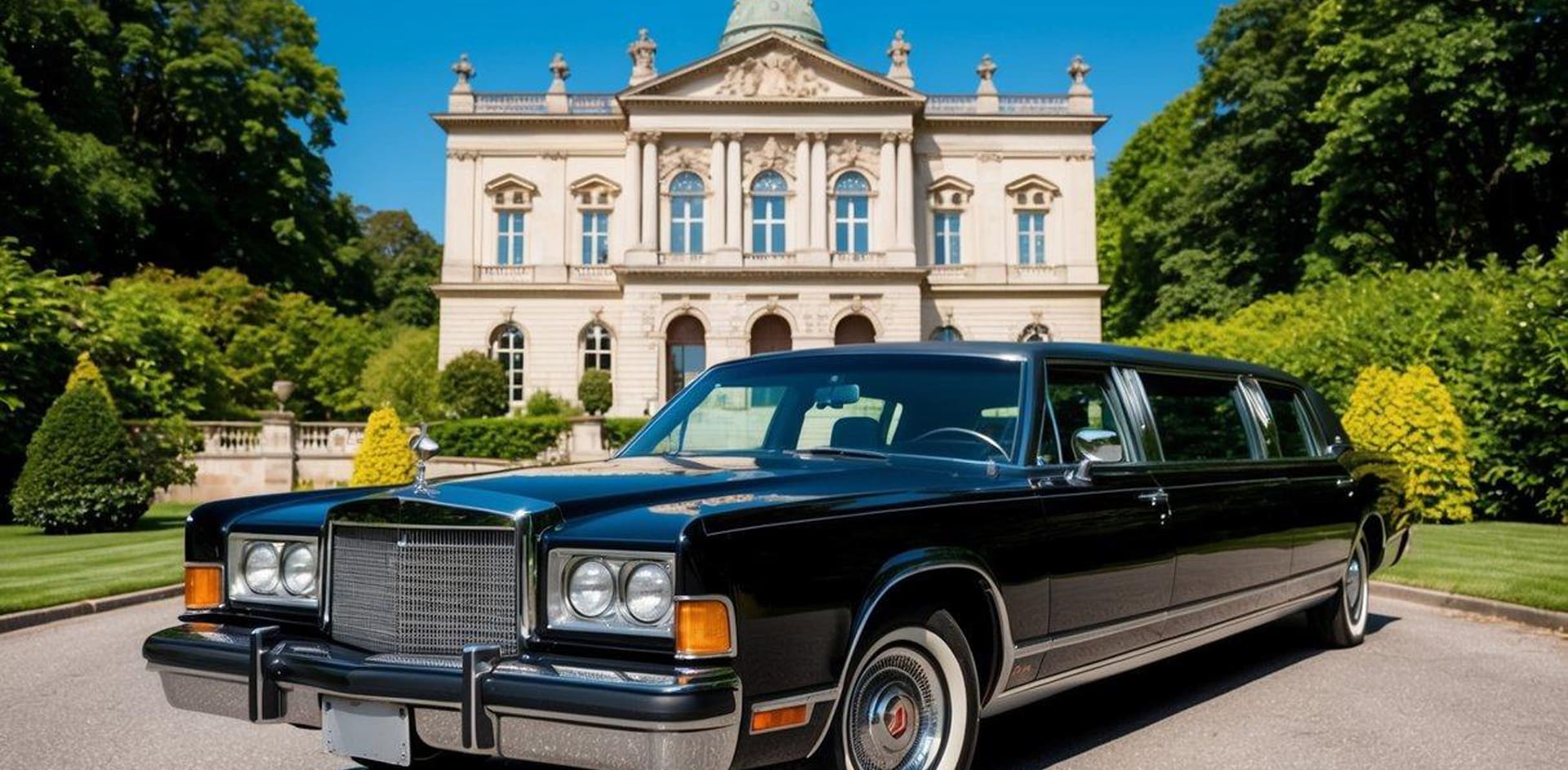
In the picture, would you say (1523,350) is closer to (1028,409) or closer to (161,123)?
(1028,409)

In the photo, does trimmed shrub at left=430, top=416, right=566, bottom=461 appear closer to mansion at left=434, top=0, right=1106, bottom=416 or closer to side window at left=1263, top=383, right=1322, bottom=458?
mansion at left=434, top=0, right=1106, bottom=416

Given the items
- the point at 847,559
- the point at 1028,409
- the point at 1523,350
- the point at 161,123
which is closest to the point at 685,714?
the point at 847,559

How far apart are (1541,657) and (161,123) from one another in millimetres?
48727

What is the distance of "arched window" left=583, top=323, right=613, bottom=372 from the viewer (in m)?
46.4

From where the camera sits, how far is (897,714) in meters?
3.80

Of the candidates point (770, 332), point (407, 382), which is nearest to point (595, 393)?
point (407, 382)

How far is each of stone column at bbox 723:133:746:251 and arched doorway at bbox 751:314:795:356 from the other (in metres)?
3.11

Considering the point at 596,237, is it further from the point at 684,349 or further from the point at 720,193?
the point at 684,349

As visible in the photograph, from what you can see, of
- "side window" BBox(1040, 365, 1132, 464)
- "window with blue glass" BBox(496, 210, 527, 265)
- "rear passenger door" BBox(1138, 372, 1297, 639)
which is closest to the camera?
"side window" BBox(1040, 365, 1132, 464)

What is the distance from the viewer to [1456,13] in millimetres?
→ 28156

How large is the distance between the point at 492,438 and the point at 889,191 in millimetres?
19685

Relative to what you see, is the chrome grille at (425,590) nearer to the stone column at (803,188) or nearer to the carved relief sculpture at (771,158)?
the stone column at (803,188)

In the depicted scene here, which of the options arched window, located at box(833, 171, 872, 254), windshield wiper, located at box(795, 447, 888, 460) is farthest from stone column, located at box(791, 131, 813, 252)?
windshield wiper, located at box(795, 447, 888, 460)

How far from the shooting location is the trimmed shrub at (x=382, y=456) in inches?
757
